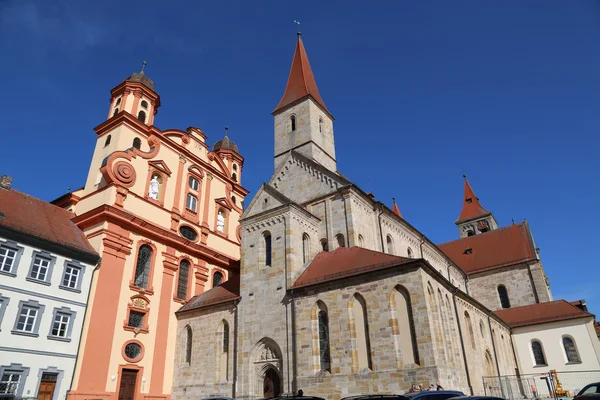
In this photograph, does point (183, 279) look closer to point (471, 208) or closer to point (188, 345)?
point (188, 345)

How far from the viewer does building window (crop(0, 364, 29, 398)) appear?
17609 mm

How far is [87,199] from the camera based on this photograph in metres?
25.6

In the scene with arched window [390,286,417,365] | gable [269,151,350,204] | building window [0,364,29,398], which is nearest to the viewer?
arched window [390,286,417,365]

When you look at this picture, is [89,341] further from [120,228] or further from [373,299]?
[373,299]

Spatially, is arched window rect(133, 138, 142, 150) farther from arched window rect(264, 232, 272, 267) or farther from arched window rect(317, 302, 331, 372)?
arched window rect(317, 302, 331, 372)

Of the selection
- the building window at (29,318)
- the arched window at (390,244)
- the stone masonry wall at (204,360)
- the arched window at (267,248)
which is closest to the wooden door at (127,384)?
the stone masonry wall at (204,360)

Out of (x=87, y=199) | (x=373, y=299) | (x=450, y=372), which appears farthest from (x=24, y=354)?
(x=450, y=372)

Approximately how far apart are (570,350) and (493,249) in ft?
44.2

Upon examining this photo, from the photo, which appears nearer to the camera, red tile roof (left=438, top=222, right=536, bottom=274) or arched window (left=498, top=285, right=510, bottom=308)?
arched window (left=498, top=285, right=510, bottom=308)

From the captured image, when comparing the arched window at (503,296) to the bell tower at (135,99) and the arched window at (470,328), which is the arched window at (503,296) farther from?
the bell tower at (135,99)

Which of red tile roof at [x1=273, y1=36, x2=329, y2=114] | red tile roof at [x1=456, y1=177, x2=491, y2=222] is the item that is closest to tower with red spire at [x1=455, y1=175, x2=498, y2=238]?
red tile roof at [x1=456, y1=177, x2=491, y2=222]

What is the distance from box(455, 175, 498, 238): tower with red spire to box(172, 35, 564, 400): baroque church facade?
31855 millimetres

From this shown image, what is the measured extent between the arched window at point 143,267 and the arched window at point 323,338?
35.8ft

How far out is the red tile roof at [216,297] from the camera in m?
23.0
